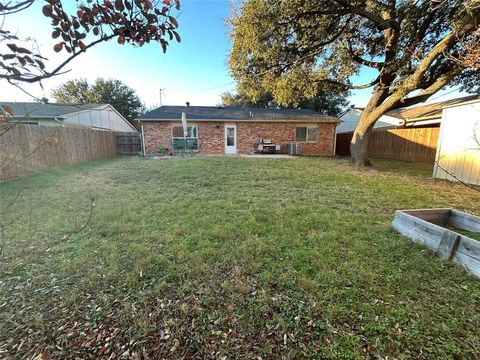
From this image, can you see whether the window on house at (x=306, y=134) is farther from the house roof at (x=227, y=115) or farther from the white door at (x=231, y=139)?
the white door at (x=231, y=139)

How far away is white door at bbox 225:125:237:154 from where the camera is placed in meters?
14.0

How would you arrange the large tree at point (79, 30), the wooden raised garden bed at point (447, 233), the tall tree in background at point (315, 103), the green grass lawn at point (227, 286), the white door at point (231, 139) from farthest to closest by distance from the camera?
1. the tall tree in background at point (315, 103)
2. the white door at point (231, 139)
3. the wooden raised garden bed at point (447, 233)
4. the green grass lawn at point (227, 286)
5. the large tree at point (79, 30)

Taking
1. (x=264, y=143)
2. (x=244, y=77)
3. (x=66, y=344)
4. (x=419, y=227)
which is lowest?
(x=66, y=344)

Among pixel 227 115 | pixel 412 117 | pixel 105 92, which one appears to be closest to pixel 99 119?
pixel 227 115

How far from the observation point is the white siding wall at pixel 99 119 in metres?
15.0

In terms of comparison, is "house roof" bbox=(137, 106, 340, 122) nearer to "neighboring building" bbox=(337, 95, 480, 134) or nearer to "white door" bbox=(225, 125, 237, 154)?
"white door" bbox=(225, 125, 237, 154)

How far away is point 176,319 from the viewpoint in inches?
71.3

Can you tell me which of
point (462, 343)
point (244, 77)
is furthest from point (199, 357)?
point (244, 77)

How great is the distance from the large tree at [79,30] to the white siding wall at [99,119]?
1544 cm

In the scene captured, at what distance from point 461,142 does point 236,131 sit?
10375 mm

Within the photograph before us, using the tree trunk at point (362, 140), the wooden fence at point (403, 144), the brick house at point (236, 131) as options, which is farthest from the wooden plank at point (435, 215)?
the brick house at point (236, 131)

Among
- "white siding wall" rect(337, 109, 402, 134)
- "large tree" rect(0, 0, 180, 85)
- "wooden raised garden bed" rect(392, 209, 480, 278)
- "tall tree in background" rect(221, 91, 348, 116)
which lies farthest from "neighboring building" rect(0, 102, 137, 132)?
"white siding wall" rect(337, 109, 402, 134)

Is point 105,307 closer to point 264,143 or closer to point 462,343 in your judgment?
point 462,343

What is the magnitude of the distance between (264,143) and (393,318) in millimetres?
12710
